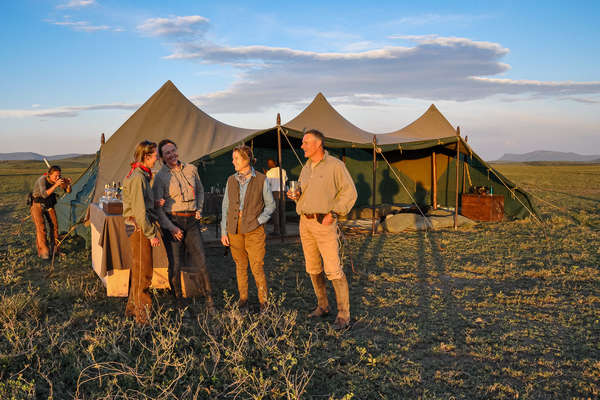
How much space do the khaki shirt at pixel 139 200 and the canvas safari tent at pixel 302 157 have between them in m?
3.63

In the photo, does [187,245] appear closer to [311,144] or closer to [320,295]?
[320,295]

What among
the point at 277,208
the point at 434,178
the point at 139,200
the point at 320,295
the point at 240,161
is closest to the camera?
the point at 139,200

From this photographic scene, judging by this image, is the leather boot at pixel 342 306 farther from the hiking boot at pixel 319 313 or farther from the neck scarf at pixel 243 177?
the neck scarf at pixel 243 177

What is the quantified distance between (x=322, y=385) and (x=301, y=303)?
63.1 inches

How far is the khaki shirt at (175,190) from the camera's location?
150 inches

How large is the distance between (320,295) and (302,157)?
293 inches

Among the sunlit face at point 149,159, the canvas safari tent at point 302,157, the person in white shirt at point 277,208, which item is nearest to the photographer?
the sunlit face at point 149,159

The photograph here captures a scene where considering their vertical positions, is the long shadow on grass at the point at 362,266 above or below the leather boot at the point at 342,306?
below

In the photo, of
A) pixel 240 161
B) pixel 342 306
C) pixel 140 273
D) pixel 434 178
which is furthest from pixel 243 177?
pixel 434 178

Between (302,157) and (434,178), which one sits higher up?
(302,157)

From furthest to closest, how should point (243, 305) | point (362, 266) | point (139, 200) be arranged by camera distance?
point (362, 266) < point (243, 305) < point (139, 200)

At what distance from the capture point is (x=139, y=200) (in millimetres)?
3359

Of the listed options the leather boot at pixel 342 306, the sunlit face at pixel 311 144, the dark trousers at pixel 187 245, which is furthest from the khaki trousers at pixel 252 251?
the sunlit face at pixel 311 144

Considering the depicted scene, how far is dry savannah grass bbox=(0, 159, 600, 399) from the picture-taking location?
278 centimetres
